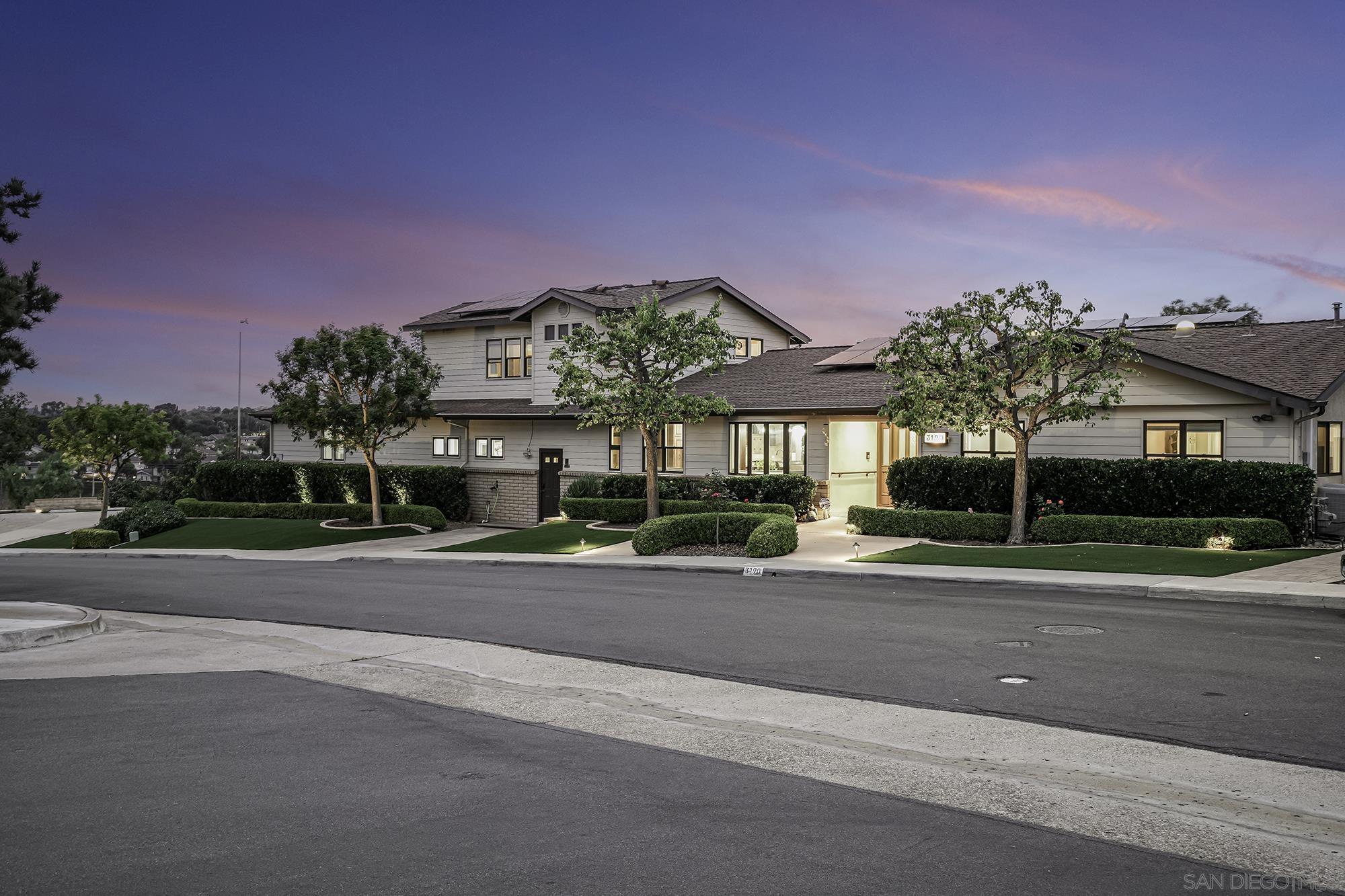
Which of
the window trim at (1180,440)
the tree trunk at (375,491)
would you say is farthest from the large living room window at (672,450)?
the window trim at (1180,440)

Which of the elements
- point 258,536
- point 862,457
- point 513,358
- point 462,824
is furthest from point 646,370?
point 462,824

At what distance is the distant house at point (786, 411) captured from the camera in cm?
2572

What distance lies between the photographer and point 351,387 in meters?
37.2

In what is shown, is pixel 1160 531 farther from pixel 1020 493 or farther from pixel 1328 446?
pixel 1328 446

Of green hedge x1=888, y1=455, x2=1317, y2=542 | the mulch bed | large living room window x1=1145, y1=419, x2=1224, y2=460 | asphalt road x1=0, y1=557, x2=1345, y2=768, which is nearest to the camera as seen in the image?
asphalt road x1=0, y1=557, x2=1345, y2=768

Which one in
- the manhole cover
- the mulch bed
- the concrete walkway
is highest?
the mulch bed

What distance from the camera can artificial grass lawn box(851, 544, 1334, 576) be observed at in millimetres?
19609

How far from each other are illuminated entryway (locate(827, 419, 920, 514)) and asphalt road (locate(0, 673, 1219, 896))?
83.1 feet

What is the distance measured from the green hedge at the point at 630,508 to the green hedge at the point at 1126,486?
381 cm

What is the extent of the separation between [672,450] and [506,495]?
24.9 ft

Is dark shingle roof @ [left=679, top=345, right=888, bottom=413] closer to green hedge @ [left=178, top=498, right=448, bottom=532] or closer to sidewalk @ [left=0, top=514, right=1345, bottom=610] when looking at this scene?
sidewalk @ [left=0, top=514, right=1345, bottom=610]

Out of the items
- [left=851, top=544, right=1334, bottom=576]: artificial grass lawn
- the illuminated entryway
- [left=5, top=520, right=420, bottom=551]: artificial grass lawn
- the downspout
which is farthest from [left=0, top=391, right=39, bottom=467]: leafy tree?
the downspout

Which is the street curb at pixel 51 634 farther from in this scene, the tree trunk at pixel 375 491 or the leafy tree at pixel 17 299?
the tree trunk at pixel 375 491

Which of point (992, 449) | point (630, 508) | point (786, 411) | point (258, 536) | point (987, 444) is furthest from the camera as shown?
point (258, 536)
